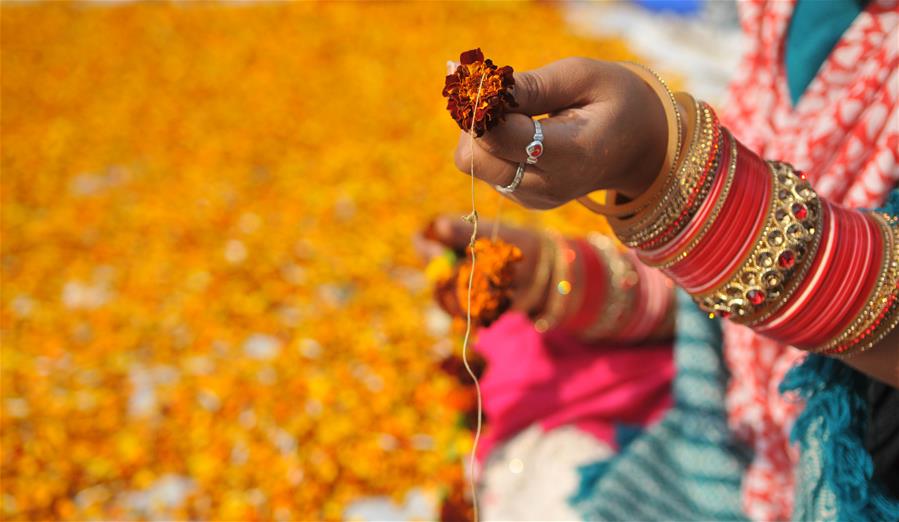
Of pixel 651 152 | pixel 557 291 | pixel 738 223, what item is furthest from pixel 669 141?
pixel 557 291

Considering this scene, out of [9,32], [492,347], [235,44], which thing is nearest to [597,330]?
[492,347]

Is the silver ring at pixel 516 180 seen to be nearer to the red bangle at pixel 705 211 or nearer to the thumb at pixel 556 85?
→ the thumb at pixel 556 85

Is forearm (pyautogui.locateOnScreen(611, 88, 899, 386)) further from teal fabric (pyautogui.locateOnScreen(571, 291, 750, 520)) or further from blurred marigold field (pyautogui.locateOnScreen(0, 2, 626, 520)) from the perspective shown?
blurred marigold field (pyautogui.locateOnScreen(0, 2, 626, 520))

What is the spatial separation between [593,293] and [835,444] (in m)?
0.59

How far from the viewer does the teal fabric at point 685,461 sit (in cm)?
129

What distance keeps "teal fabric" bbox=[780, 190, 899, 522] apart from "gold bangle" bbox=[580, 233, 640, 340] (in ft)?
1.63

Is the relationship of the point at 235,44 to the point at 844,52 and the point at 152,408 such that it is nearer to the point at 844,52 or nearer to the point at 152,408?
the point at 152,408

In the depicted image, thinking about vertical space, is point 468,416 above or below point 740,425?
below

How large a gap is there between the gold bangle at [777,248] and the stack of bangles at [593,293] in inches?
24.1

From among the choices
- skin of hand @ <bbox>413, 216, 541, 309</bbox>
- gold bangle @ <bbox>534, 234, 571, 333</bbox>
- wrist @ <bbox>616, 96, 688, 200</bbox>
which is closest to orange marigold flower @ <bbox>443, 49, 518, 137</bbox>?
wrist @ <bbox>616, 96, 688, 200</bbox>

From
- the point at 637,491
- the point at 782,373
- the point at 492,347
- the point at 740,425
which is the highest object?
the point at 782,373

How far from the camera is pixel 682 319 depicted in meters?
1.39

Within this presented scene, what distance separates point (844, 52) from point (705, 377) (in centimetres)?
61

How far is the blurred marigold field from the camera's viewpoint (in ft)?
5.59
